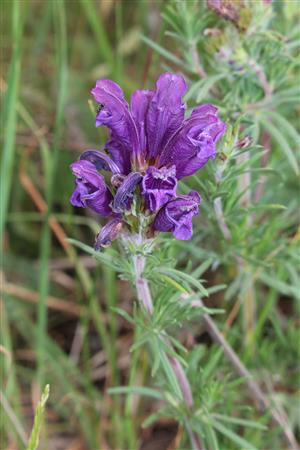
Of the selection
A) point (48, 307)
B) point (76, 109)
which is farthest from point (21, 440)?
point (76, 109)

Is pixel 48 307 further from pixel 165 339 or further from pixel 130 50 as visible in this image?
pixel 130 50

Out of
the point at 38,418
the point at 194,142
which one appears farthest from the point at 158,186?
the point at 38,418

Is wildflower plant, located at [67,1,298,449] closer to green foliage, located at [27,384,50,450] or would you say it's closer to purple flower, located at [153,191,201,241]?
purple flower, located at [153,191,201,241]

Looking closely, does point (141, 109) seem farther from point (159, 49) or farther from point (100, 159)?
point (159, 49)

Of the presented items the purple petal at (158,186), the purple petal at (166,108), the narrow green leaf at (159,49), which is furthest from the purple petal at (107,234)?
the narrow green leaf at (159,49)

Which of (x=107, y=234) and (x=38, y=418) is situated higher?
(x=107, y=234)

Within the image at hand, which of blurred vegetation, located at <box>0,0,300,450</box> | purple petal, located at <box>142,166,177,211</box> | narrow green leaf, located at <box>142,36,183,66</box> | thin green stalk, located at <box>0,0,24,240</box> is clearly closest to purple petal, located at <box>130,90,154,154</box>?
purple petal, located at <box>142,166,177,211</box>

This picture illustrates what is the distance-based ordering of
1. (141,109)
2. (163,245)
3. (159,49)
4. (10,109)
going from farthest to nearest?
(10,109) → (159,49) → (163,245) → (141,109)
